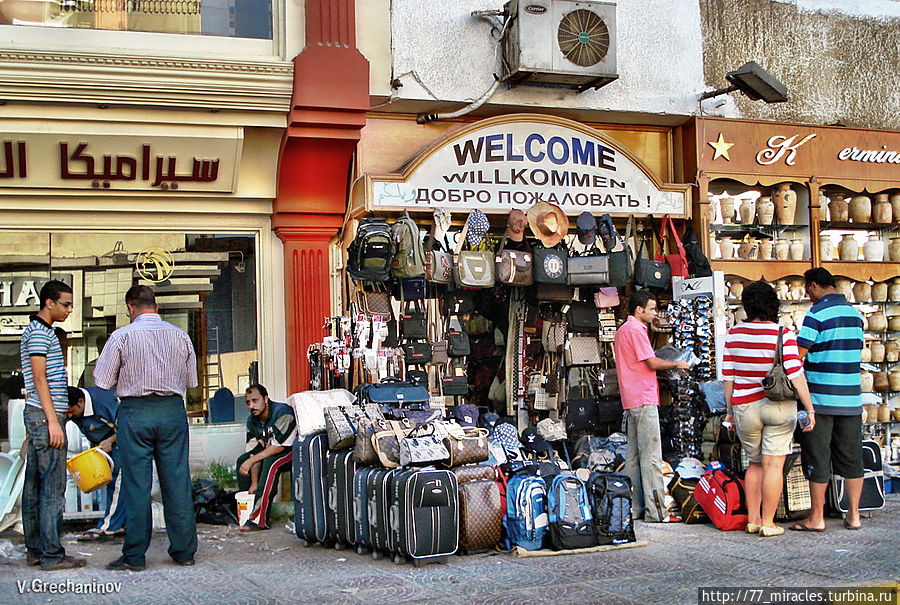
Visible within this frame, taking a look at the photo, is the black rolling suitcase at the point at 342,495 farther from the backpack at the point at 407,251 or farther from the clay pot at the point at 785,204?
the clay pot at the point at 785,204

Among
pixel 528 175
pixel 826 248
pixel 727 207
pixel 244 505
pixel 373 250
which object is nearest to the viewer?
pixel 244 505

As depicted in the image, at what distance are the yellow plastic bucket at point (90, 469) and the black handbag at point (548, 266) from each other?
4.30 m

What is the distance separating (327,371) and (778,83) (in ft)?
17.7

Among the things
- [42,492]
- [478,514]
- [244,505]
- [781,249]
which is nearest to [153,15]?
[42,492]

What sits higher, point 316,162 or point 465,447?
point 316,162

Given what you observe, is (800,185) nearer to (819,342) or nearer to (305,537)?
(819,342)

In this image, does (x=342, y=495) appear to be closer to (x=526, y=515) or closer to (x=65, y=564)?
(x=526, y=515)

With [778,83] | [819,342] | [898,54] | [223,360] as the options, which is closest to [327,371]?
[223,360]

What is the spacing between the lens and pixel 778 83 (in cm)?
1002

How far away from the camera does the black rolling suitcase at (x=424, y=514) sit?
6.84 m

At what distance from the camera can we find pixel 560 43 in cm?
950

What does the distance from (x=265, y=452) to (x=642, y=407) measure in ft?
11.0

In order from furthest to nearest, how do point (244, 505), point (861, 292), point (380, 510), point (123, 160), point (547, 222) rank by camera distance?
point (861, 292), point (547, 222), point (123, 160), point (244, 505), point (380, 510)

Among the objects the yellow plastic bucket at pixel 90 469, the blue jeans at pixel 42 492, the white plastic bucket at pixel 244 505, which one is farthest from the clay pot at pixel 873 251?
the blue jeans at pixel 42 492
